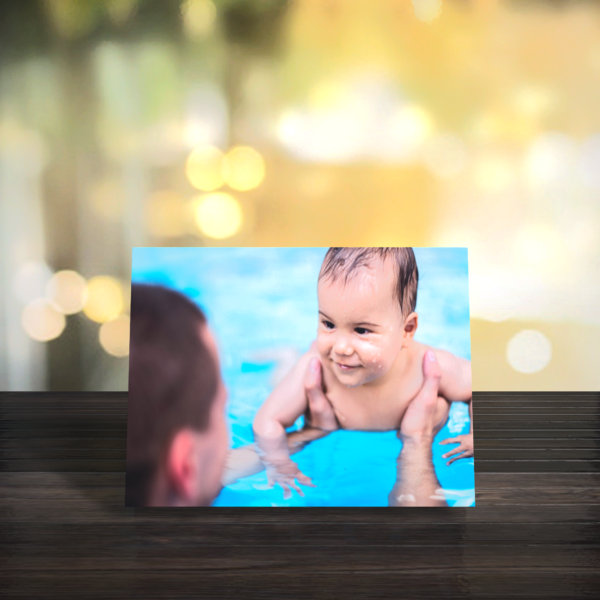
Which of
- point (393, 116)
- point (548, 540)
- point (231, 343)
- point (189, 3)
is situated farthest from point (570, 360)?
point (189, 3)

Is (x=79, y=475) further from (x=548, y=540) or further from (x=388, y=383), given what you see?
(x=548, y=540)

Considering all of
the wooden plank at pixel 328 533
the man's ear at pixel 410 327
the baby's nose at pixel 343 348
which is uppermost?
the man's ear at pixel 410 327

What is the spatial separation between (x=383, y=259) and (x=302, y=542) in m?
0.70

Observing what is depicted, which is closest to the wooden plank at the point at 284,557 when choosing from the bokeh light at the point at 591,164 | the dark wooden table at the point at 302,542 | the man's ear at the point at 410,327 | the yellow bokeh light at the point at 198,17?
the dark wooden table at the point at 302,542

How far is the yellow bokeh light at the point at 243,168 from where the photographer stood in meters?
3.18

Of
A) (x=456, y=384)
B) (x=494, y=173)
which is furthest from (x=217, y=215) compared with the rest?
(x=456, y=384)

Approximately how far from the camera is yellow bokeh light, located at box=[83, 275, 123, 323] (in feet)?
10.6

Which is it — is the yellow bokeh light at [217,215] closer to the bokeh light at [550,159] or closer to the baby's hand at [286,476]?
the bokeh light at [550,159]

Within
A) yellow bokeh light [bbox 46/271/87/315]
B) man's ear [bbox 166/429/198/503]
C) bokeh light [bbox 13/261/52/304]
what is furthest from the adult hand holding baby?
bokeh light [bbox 13/261/52/304]

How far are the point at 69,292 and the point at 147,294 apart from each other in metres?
1.73

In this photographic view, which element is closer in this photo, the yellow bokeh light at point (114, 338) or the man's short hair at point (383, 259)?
the man's short hair at point (383, 259)

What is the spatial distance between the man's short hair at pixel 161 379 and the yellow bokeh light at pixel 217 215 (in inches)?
60.1

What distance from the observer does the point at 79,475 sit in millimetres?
1994

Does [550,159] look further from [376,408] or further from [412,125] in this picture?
[376,408]
